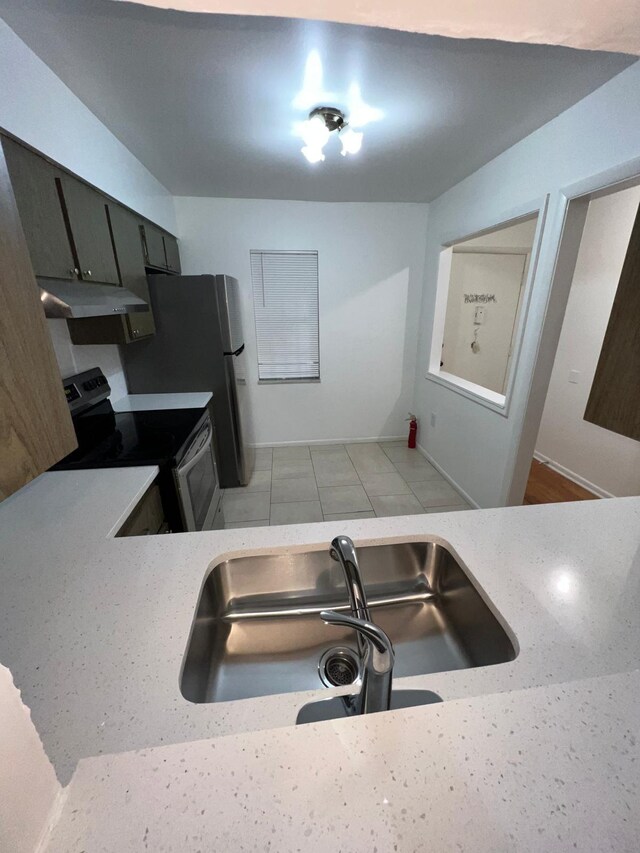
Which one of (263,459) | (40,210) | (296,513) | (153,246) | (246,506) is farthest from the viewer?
(263,459)

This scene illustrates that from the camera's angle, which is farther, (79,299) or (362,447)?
(362,447)

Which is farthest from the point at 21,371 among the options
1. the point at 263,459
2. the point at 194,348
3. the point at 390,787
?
the point at 263,459

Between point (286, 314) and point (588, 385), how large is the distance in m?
2.82

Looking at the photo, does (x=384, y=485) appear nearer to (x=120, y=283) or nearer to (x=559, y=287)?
(x=559, y=287)

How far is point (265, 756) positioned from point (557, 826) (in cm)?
38

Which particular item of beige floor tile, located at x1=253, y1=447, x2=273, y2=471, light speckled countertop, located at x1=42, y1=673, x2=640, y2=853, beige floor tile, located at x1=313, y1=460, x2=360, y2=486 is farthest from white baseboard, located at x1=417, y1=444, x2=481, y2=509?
light speckled countertop, located at x1=42, y1=673, x2=640, y2=853

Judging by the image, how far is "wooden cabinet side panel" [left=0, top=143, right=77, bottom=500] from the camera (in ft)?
1.85

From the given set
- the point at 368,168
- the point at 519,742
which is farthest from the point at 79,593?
the point at 368,168

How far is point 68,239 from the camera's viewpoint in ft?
4.65

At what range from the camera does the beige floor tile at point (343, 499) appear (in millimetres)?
2734

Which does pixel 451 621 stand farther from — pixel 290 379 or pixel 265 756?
pixel 290 379

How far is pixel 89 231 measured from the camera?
157 centimetres

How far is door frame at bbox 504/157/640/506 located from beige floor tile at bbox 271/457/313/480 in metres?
1.77

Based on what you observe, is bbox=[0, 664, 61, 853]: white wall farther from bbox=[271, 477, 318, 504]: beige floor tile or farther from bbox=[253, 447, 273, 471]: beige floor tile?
bbox=[253, 447, 273, 471]: beige floor tile
